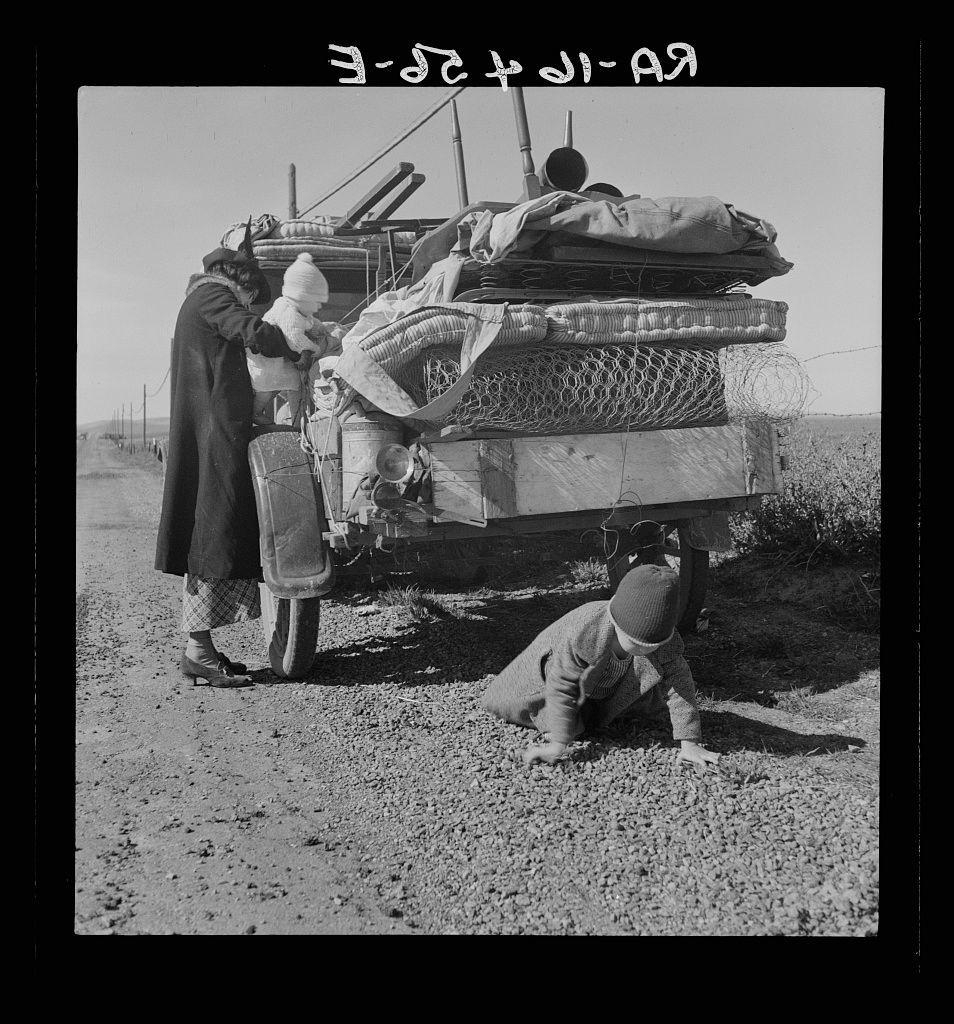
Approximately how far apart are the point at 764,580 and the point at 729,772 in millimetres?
3343

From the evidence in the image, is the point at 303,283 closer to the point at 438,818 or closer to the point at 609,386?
the point at 609,386

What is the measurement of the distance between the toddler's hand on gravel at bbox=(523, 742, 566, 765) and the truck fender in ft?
4.35

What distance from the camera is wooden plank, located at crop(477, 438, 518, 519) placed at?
12.7 ft

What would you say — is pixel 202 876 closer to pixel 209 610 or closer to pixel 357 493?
pixel 357 493

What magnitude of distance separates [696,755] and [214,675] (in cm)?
246

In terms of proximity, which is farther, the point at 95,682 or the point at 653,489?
the point at 95,682

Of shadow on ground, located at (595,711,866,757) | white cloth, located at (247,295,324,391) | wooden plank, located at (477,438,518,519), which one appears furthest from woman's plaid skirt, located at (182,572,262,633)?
shadow on ground, located at (595,711,866,757)

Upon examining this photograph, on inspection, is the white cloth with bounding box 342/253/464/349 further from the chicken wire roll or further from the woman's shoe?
A: the woman's shoe

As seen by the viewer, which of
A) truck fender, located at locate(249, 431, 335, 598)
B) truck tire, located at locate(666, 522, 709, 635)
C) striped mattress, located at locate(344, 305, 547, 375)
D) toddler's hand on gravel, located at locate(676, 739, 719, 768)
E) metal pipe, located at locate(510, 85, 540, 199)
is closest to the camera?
toddler's hand on gravel, located at locate(676, 739, 719, 768)

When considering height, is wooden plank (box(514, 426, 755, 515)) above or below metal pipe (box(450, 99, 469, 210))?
below

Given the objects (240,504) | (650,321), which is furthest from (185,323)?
(650,321)

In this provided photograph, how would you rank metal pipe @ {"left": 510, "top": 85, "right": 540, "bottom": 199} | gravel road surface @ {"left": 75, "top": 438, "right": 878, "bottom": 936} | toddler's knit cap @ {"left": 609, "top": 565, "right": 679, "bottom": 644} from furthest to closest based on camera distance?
1. metal pipe @ {"left": 510, "top": 85, "right": 540, "bottom": 199}
2. toddler's knit cap @ {"left": 609, "top": 565, "right": 679, "bottom": 644}
3. gravel road surface @ {"left": 75, "top": 438, "right": 878, "bottom": 936}

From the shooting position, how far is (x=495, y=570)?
6.98m

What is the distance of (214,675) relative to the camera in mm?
4574
